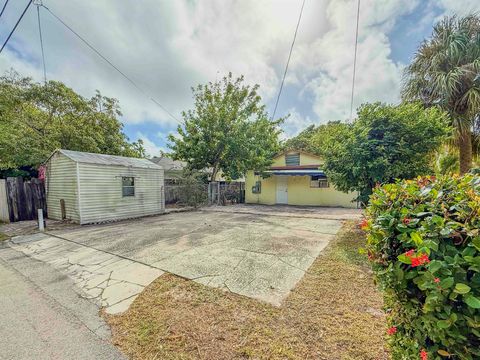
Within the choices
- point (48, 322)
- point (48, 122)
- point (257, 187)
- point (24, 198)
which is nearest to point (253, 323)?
point (48, 322)

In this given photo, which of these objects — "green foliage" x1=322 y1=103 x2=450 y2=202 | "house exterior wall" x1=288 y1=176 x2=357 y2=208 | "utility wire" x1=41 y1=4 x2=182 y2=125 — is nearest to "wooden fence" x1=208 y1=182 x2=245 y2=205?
"house exterior wall" x1=288 y1=176 x2=357 y2=208

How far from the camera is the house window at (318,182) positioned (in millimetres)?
13562

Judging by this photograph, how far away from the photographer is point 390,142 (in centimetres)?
570

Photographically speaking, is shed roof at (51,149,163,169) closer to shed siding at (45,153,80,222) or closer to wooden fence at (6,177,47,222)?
shed siding at (45,153,80,222)

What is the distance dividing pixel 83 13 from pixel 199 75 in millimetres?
6993

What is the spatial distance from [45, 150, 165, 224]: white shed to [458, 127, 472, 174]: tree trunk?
40.6ft

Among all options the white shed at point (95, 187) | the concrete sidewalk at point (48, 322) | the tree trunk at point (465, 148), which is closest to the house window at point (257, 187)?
the white shed at point (95, 187)

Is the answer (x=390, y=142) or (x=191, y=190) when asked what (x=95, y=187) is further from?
(x=390, y=142)

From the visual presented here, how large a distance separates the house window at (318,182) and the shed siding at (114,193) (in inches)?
374

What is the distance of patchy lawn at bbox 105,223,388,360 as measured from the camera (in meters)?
1.99

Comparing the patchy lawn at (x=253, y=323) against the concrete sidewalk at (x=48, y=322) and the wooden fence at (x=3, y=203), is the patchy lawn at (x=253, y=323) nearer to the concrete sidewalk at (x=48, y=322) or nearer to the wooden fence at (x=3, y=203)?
the concrete sidewalk at (x=48, y=322)

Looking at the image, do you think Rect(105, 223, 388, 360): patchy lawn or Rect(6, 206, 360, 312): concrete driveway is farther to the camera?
Rect(6, 206, 360, 312): concrete driveway

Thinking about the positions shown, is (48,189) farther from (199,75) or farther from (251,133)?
(251,133)

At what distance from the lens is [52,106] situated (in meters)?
12.4
